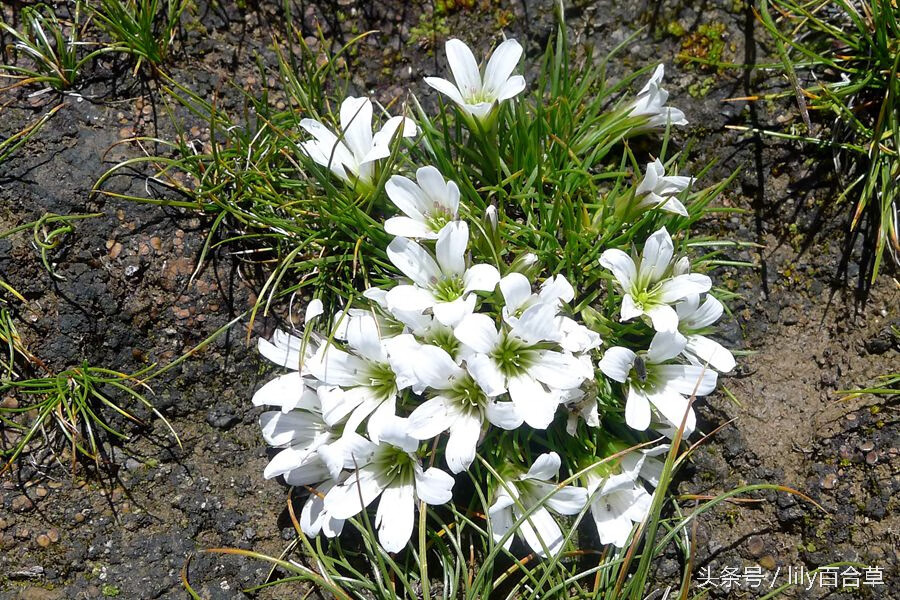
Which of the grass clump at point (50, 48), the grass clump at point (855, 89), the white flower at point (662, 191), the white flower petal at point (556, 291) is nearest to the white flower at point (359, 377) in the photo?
the white flower petal at point (556, 291)

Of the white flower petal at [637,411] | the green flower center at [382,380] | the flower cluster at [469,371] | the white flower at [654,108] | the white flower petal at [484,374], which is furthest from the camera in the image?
the white flower at [654,108]

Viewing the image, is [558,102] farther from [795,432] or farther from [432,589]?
[432,589]

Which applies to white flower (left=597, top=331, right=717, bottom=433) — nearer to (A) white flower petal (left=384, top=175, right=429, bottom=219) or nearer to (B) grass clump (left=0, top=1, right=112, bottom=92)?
(A) white flower petal (left=384, top=175, right=429, bottom=219)

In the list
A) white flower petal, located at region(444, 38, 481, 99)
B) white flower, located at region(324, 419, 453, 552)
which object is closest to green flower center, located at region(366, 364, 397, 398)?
white flower, located at region(324, 419, 453, 552)

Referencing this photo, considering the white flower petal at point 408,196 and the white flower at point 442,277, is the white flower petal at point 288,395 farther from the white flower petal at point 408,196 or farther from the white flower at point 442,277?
the white flower petal at point 408,196

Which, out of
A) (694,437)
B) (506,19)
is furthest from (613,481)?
(506,19)

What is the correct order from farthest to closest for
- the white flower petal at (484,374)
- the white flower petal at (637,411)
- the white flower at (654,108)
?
the white flower at (654,108) → the white flower petal at (637,411) → the white flower petal at (484,374)
